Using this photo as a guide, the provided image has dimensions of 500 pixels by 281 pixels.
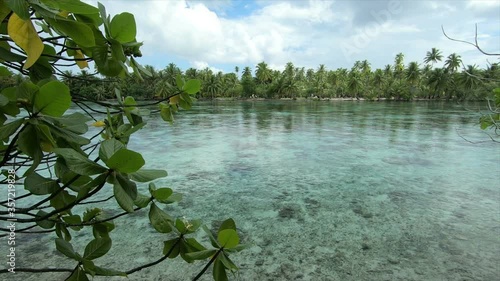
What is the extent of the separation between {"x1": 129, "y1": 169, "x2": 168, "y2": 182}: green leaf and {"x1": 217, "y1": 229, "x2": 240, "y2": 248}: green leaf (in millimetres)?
233

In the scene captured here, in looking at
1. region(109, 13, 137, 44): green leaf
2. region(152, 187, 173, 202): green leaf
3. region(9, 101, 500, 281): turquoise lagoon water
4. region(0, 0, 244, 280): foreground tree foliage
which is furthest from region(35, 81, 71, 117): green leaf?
region(9, 101, 500, 281): turquoise lagoon water

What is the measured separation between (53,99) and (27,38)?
117 millimetres

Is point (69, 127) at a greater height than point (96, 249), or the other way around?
point (69, 127)

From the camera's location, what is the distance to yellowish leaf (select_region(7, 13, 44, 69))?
44 cm

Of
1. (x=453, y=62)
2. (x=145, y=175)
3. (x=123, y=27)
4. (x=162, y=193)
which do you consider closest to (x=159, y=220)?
(x=162, y=193)

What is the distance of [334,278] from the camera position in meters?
2.79

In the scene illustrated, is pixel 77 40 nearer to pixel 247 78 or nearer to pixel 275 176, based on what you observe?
pixel 275 176

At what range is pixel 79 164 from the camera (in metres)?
0.59

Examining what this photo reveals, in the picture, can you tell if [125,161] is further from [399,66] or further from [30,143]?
[399,66]

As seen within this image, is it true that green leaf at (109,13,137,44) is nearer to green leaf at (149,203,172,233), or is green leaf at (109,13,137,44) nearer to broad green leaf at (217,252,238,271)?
green leaf at (149,203,172,233)

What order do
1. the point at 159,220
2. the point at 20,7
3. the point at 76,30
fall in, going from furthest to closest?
the point at 159,220
the point at 76,30
the point at 20,7

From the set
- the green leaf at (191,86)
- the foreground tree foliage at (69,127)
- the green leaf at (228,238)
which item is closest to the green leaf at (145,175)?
the foreground tree foliage at (69,127)

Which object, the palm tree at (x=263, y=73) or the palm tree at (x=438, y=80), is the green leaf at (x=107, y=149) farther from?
the palm tree at (x=263, y=73)

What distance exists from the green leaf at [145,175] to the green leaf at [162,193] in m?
0.12
